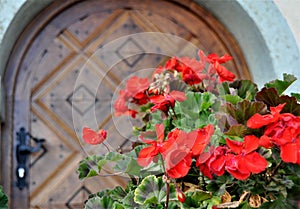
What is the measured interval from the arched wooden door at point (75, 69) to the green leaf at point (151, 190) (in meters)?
0.93

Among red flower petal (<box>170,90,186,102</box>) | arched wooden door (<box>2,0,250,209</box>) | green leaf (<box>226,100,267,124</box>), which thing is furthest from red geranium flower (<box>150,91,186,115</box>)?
arched wooden door (<box>2,0,250,209</box>)

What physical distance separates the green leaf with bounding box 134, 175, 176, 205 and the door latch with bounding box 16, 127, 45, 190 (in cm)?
107

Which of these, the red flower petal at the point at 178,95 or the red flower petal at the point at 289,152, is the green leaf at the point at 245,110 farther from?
the red flower petal at the point at 178,95

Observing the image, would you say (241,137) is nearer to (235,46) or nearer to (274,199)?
(274,199)

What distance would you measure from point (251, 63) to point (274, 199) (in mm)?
1208

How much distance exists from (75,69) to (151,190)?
119cm

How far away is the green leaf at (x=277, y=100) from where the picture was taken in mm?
1475

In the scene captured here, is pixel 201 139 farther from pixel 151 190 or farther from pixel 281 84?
pixel 281 84

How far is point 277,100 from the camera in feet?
4.94

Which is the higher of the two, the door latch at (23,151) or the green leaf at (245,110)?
the door latch at (23,151)

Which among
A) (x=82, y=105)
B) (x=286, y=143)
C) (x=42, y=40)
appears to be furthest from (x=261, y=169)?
(x=42, y=40)

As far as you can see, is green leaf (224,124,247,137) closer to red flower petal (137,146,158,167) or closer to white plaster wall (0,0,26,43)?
red flower petal (137,146,158,167)

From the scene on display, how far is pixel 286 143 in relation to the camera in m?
1.36

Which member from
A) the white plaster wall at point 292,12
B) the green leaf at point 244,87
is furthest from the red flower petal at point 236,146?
the white plaster wall at point 292,12
